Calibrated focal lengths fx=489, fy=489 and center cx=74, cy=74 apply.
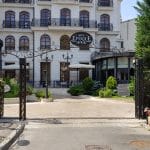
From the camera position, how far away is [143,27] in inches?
1299

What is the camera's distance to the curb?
1257 centimetres

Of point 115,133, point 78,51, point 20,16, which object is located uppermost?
point 20,16

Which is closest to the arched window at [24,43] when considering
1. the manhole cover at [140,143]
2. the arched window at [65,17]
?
the arched window at [65,17]

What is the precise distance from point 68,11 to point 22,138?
4476 cm

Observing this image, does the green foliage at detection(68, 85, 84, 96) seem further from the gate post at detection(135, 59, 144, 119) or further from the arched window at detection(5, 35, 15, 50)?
the gate post at detection(135, 59, 144, 119)

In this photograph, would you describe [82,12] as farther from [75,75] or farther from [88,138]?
[88,138]

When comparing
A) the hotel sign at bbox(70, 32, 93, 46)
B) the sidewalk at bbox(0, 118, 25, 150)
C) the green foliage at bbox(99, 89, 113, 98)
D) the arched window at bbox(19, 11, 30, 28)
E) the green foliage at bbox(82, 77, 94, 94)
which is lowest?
the sidewalk at bbox(0, 118, 25, 150)

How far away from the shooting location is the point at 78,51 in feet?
191

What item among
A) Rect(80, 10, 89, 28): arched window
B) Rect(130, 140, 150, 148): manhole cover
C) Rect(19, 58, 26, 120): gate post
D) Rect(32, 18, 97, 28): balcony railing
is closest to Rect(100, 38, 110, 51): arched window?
Rect(32, 18, 97, 28): balcony railing

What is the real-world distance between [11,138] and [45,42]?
44.8 metres

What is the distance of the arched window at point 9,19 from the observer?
58.4 m

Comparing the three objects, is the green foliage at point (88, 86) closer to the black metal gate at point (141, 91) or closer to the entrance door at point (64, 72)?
the entrance door at point (64, 72)

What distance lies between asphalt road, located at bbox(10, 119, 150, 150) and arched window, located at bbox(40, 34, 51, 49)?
125 ft

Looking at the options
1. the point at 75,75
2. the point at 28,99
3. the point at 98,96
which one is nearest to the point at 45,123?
the point at 28,99
